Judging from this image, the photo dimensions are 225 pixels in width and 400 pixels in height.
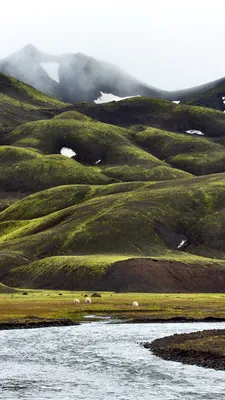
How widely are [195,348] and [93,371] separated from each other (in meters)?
10.9

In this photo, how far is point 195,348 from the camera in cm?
6531

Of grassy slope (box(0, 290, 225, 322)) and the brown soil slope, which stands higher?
the brown soil slope

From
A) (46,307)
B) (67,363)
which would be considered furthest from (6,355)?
(46,307)

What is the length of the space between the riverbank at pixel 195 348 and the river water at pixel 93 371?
1168 mm

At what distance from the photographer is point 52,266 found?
183 m

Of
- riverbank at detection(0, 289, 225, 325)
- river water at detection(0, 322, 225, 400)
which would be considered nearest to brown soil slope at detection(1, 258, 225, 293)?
riverbank at detection(0, 289, 225, 325)

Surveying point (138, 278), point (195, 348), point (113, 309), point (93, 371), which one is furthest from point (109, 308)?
point (93, 371)

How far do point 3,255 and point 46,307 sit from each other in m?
85.1

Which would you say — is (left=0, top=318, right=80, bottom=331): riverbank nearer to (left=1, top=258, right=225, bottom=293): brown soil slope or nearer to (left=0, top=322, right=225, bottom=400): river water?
(left=0, top=322, right=225, bottom=400): river water

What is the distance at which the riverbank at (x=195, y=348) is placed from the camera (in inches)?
2365

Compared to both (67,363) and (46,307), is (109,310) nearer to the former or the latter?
(46,307)

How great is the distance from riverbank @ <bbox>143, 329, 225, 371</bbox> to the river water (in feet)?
3.83

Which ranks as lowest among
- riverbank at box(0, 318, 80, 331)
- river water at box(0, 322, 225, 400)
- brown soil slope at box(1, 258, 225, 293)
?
river water at box(0, 322, 225, 400)

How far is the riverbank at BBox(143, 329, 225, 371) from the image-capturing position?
60.1 metres
